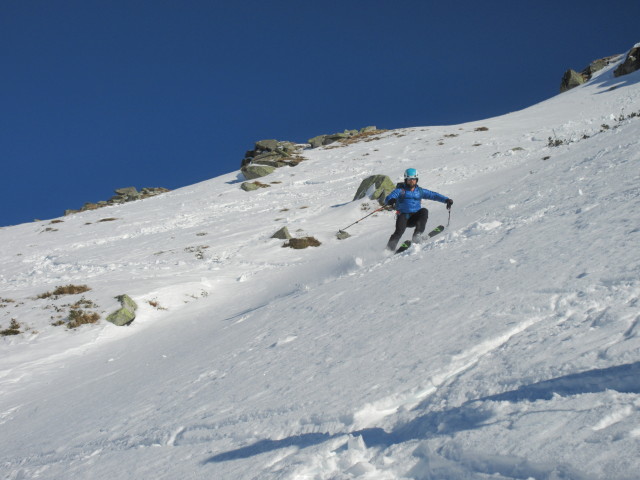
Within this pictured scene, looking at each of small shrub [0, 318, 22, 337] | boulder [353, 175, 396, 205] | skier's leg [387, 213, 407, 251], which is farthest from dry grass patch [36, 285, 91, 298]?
boulder [353, 175, 396, 205]

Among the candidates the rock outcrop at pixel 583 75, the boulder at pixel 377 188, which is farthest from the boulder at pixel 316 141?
the boulder at pixel 377 188

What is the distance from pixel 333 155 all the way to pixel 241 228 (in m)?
21.8

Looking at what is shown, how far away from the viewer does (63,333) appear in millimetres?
10344

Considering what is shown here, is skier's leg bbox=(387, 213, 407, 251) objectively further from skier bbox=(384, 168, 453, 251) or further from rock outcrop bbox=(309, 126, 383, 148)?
rock outcrop bbox=(309, 126, 383, 148)

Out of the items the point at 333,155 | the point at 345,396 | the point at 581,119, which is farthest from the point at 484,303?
the point at 333,155

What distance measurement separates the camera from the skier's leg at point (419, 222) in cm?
1046

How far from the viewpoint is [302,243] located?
1605cm

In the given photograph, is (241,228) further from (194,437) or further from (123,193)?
(123,193)

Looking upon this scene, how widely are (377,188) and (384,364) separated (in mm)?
18079

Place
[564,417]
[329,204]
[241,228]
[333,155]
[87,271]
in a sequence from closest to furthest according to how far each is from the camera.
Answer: [564,417]
[87,271]
[241,228]
[329,204]
[333,155]

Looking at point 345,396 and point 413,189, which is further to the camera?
point 413,189

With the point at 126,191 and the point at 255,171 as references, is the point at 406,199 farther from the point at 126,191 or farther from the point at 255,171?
the point at 126,191

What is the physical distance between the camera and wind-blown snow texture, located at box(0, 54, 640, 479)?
7.02ft

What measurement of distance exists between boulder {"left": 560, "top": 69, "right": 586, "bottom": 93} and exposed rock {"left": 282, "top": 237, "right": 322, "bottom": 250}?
52.4 m
